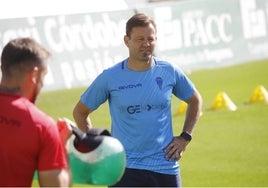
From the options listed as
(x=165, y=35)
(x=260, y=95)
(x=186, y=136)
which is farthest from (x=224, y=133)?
(x=165, y=35)

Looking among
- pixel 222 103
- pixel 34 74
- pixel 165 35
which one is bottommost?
pixel 222 103

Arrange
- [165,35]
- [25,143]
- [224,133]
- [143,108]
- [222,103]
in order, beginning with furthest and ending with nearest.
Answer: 1. [165,35]
2. [222,103]
3. [224,133]
4. [143,108]
5. [25,143]

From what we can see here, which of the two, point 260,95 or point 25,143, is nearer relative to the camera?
point 25,143

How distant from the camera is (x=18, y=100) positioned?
18.8ft

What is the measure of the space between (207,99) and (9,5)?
5.48 metres

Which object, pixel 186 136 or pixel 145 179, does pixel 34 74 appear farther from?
pixel 186 136

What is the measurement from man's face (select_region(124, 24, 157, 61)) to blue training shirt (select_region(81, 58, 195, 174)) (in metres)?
0.15

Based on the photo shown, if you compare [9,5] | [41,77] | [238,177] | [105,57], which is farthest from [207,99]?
[41,77]

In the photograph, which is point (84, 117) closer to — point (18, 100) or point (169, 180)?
point (169, 180)

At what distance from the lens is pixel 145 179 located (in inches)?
340

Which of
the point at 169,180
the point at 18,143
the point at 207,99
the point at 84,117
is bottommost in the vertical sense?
the point at 207,99

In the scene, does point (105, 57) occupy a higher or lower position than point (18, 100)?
Result: lower

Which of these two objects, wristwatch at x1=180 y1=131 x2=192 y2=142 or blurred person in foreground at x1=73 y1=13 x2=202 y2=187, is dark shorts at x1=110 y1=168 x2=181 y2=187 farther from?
wristwatch at x1=180 y1=131 x2=192 y2=142

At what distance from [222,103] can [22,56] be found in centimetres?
1455
